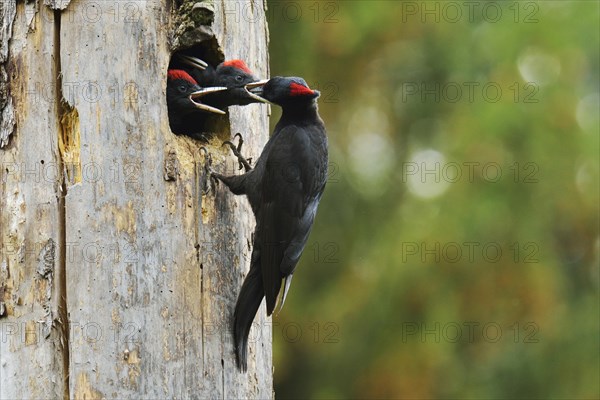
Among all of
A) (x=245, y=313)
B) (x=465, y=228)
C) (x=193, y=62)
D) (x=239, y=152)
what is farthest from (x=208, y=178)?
(x=465, y=228)

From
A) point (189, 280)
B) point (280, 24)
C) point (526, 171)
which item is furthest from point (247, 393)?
point (280, 24)

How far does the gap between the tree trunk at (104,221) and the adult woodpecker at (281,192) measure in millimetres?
98

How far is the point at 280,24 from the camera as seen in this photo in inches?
268

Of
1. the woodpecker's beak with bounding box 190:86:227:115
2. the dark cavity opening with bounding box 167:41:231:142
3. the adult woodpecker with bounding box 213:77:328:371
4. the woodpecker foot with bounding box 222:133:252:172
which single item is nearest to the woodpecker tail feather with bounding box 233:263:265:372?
the adult woodpecker with bounding box 213:77:328:371

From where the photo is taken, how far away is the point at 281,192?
419 cm

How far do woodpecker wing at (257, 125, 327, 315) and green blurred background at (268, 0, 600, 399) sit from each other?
1987 mm

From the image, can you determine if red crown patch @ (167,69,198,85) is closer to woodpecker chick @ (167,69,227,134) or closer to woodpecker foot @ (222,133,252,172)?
woodpecker chick @ (167,69,227,134)

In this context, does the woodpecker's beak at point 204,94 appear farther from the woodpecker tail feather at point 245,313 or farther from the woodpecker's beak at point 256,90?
the woodpecker tail feather at point 245,313

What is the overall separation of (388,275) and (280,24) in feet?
6.81

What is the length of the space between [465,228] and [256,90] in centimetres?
240

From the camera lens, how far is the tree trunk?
134 inches

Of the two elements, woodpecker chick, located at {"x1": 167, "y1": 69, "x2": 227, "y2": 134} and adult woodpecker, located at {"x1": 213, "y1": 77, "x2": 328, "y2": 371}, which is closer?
adult woodpecker, located at {"x1": 213, "y1": 77, "x2": 328, "y2": 371}

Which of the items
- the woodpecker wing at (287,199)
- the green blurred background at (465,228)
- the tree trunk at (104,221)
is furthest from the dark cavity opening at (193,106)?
the green blurred background at (465,228)

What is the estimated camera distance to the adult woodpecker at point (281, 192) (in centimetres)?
376
